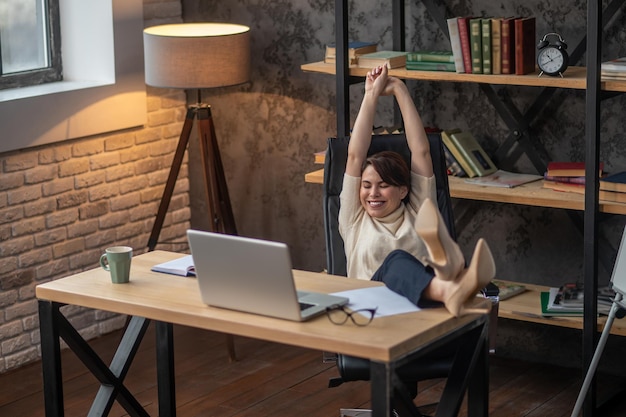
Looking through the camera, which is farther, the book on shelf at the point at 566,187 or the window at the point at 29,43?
the window at the point at 29,43

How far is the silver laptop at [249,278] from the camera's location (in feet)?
9.56

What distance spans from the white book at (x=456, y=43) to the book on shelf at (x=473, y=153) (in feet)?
1.17

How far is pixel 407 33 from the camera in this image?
498 centimetres

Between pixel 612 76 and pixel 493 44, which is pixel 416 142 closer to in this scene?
pixel 493 44

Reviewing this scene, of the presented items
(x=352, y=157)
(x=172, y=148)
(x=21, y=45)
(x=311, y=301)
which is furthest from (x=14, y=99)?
(x=311, y=301)

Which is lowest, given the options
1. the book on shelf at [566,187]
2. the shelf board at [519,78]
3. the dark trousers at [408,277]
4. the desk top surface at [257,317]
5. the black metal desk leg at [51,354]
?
the black metal desk leg at [51,354]

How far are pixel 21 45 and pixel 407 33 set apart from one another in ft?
5.80

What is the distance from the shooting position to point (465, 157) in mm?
4664

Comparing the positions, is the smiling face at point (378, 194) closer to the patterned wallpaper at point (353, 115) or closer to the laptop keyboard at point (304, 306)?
the laptop keyboard at point (304, 306)

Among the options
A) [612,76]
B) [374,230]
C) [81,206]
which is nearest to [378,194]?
[374,230]

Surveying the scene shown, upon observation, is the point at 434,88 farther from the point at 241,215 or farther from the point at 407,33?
the point at 241,215

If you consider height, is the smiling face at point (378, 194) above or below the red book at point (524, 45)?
below

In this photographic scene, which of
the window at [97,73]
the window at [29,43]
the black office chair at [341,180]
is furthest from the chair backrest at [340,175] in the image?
the window at [29,43]

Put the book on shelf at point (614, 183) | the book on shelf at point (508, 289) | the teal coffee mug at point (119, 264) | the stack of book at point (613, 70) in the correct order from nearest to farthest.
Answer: the teal coffee mug at point (119, 264) → the stack of book at point (613, 70) → the book on shelf at point (614, 183) → the book on shelf at point (508, 289)
